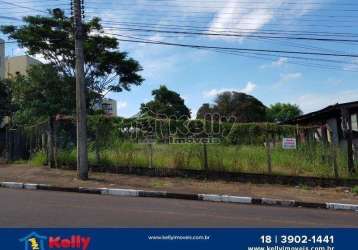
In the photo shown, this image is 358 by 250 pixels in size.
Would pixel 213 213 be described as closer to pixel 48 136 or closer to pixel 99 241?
pixel 99 241

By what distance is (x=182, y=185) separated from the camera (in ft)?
51.8

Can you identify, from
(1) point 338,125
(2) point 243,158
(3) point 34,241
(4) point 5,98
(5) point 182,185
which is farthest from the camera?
(4) point 5,98

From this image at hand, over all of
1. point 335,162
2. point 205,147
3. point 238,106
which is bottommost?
point 335,162

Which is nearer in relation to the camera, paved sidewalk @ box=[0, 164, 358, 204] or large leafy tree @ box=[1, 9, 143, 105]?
paved sidewalk @ box=[0, 164, 358, 204]

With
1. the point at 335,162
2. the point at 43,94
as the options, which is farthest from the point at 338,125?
the point at 43,94

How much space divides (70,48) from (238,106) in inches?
1675

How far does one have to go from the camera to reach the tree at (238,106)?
230 feet

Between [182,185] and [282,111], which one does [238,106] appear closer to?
[282,111]

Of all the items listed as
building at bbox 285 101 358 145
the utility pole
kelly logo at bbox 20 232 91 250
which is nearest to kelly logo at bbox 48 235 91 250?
kelly logo at bbox 20 232 91 250

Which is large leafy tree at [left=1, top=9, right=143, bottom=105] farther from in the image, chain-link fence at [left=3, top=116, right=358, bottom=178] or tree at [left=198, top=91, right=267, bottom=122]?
tree at [left=198, top=91, right=267, bottom=122]

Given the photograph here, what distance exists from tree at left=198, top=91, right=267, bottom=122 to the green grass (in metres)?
51.6

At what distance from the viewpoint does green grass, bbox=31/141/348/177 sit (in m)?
17.0

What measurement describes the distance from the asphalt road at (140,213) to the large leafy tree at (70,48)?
60.6ft

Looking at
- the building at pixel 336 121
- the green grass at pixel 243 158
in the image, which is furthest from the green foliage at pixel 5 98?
the green grass at pixel 243 158
